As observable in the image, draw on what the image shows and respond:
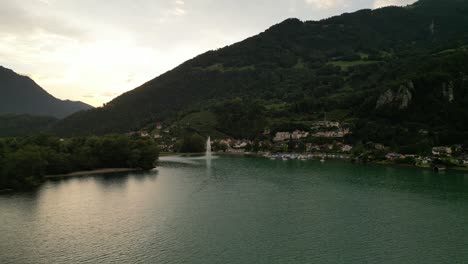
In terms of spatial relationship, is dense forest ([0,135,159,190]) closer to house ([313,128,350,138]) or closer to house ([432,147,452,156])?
house ([313,128,350,138])

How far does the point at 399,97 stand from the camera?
429 feet

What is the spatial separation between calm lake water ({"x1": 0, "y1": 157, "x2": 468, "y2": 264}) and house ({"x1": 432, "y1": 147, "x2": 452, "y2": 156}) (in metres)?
27.2

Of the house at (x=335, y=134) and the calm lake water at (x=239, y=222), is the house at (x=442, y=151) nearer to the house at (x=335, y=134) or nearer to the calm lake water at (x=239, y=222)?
the calm lake water at (x=239, y=222)

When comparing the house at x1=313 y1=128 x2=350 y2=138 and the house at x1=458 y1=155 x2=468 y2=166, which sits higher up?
the house at x1=313 y1=128 x2=350 y2=138

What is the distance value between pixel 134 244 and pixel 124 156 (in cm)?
5860

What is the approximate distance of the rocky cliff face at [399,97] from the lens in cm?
12849

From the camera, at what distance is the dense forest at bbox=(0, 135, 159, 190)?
6081cm

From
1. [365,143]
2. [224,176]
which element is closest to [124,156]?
[224,176]

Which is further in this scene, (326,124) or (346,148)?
(326,124)

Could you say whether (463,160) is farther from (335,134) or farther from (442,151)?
(335,134)

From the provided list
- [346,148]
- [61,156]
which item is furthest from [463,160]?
[61,156]

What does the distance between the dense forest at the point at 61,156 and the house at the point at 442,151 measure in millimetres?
67276

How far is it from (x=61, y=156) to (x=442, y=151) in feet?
286

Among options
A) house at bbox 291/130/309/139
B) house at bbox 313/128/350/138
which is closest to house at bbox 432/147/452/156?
house at bbox 313/128/350/138
